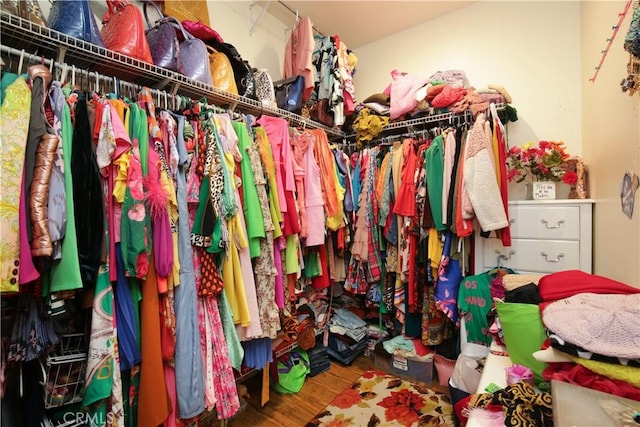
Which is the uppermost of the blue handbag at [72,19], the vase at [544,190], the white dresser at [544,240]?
the blue handbag at [72,19]

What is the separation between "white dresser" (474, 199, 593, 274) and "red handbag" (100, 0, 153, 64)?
207cm

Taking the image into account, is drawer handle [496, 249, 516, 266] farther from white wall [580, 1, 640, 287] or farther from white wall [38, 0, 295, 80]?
white wall [38, 0, 295, 80]

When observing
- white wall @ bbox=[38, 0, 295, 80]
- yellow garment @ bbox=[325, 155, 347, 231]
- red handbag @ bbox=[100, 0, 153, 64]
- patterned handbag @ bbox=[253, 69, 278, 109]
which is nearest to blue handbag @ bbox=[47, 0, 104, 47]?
red handbag @ bbox=[100, 0, 153, 64]

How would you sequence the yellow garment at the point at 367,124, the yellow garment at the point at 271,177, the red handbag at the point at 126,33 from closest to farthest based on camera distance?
the red handbag at the point at 126,33
the yellow garment at the point at 271,177
the yellow garment at the point at 367,124

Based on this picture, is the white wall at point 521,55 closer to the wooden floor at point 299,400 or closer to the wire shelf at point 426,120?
the wire shelf at point 426,120

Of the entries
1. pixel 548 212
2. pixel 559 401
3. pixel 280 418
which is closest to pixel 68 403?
pixel 280 418

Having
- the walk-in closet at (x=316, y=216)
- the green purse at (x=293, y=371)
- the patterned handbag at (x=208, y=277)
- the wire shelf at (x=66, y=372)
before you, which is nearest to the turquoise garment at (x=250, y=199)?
the walk-in closet at (x=316, y=216)

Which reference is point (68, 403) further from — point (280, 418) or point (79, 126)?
point (280, 418)

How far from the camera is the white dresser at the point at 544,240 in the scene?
1.55 metres

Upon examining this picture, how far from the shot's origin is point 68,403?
973 millimetres

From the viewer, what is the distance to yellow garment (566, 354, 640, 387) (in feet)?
2.19

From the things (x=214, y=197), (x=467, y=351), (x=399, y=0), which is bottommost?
(x=467, y=351)

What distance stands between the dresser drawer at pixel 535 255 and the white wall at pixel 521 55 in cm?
79

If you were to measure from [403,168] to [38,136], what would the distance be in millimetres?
1870
